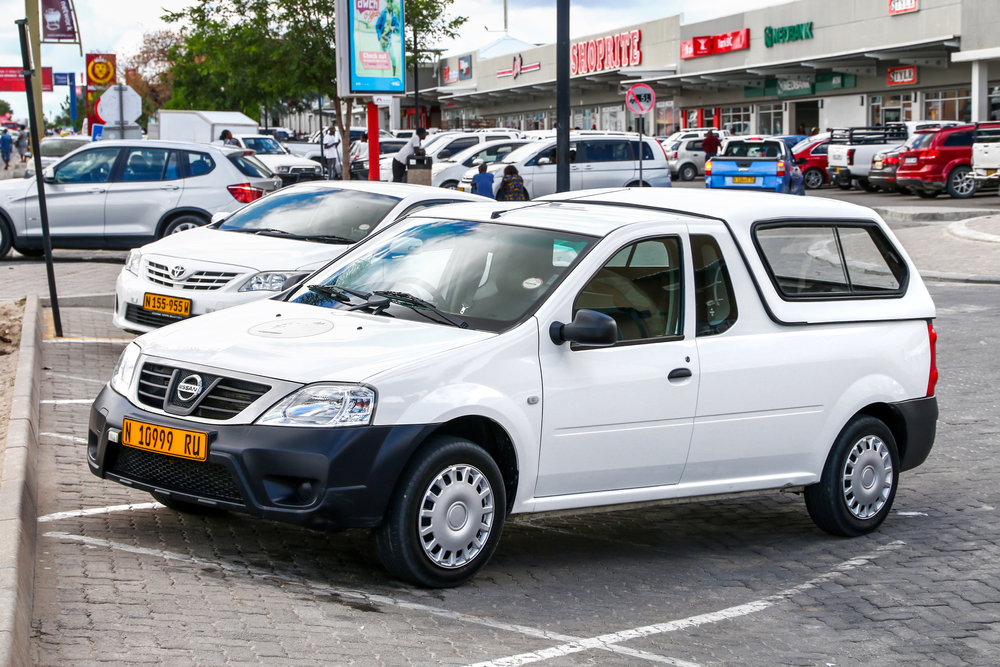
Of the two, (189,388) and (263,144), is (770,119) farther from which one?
(189,388)

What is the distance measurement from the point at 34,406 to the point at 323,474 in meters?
3.65

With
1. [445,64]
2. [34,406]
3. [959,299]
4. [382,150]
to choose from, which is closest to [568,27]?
[959,299]

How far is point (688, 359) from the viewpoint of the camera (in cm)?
546

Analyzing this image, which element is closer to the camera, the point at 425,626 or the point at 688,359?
the point at 425,626

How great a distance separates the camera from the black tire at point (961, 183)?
101 ft

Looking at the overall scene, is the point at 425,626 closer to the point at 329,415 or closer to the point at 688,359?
the point at 329,415

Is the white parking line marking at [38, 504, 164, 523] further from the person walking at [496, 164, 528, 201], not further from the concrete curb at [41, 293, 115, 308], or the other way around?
the person walking at [496, 164, 528, 201]

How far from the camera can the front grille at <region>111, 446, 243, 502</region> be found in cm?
471

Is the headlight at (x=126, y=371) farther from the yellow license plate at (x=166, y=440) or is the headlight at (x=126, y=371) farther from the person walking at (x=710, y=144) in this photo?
the person walking at (x=710, y=144)

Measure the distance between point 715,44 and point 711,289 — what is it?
5184cm

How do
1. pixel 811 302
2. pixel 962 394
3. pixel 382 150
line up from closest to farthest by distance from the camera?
1. pixel 811 302
2. pixel 962 394
3. pixel 382 150

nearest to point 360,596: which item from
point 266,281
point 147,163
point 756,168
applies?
point 266,281

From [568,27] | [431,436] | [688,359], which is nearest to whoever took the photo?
[431,436]

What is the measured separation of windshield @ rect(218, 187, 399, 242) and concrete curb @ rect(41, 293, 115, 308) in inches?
104
